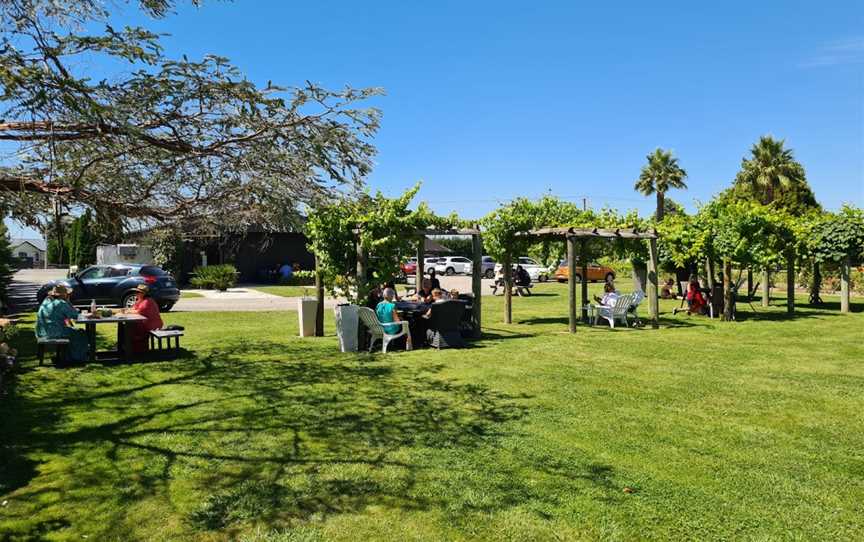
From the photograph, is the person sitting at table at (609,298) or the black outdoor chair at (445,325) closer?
the black outdoor chair at (445,325)

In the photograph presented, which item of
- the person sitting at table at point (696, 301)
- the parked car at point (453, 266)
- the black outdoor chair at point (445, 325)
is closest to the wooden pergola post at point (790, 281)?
the person sitting at table at point (696, 301)

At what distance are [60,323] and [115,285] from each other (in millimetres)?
9292

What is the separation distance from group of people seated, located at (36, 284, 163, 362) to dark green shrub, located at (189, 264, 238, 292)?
18930 mm

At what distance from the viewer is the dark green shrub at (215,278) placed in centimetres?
2908

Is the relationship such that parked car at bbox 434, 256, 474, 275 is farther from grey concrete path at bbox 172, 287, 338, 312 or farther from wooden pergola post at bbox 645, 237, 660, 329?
wooden pergola post at bbox 645, 237, 660, 329

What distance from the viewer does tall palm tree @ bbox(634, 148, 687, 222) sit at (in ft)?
173

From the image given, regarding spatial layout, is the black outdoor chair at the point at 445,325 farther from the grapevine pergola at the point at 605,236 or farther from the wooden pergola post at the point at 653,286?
the wooden pergola post at the point at 653,286

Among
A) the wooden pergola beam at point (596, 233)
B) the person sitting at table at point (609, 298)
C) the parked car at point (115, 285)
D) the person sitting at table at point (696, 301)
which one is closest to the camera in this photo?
the wooden pergola beam at point (596, 233)

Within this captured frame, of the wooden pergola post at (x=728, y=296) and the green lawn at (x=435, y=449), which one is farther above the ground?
the wooden pergola post at (x=728, y=296)

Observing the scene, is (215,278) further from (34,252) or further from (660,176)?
(34,252)

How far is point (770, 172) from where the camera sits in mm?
42500

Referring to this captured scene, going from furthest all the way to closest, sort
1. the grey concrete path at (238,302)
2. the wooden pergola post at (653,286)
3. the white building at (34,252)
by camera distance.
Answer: the white building at (34,252), the grey concrete path at (238,302), the wooden pergola post at (653,286)

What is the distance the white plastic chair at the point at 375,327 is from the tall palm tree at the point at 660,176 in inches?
1809

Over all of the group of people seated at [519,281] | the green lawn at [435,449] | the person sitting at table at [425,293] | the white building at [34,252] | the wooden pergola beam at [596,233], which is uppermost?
the white building at [34,252]
